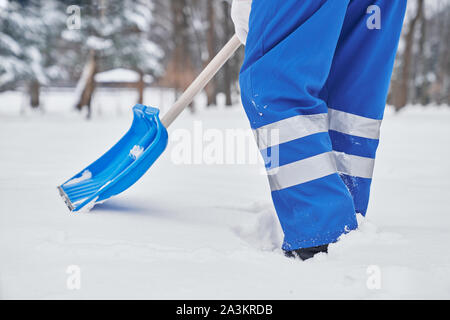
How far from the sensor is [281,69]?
1.16m

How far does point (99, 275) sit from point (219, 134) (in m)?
4.78

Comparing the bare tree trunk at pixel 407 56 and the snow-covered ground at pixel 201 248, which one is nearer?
the snow-covered ground at pixel 201 248

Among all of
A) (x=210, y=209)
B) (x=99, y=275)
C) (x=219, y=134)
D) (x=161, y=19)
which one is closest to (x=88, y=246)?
(x=99, y=275)

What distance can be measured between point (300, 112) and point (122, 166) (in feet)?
2.78

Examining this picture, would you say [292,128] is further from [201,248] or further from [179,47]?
[179,47]

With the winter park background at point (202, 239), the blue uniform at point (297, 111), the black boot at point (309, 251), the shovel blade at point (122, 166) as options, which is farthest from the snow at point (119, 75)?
the black boot at point (309, 251)

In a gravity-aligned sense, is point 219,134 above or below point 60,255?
below

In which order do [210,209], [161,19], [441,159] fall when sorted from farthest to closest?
[161,19] < [441,159] < [210,209]

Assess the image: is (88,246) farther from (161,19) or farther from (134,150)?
(161,19)

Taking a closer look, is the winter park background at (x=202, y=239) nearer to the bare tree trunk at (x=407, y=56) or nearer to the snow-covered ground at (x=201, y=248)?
the snow-covered ground at (x=201, y=248)

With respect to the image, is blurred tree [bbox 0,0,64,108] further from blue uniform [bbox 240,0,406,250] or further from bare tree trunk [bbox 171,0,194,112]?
blue uniform [bbox 240,0,406,250]

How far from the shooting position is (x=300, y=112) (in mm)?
1163

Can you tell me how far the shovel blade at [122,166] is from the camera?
5.27 feet
